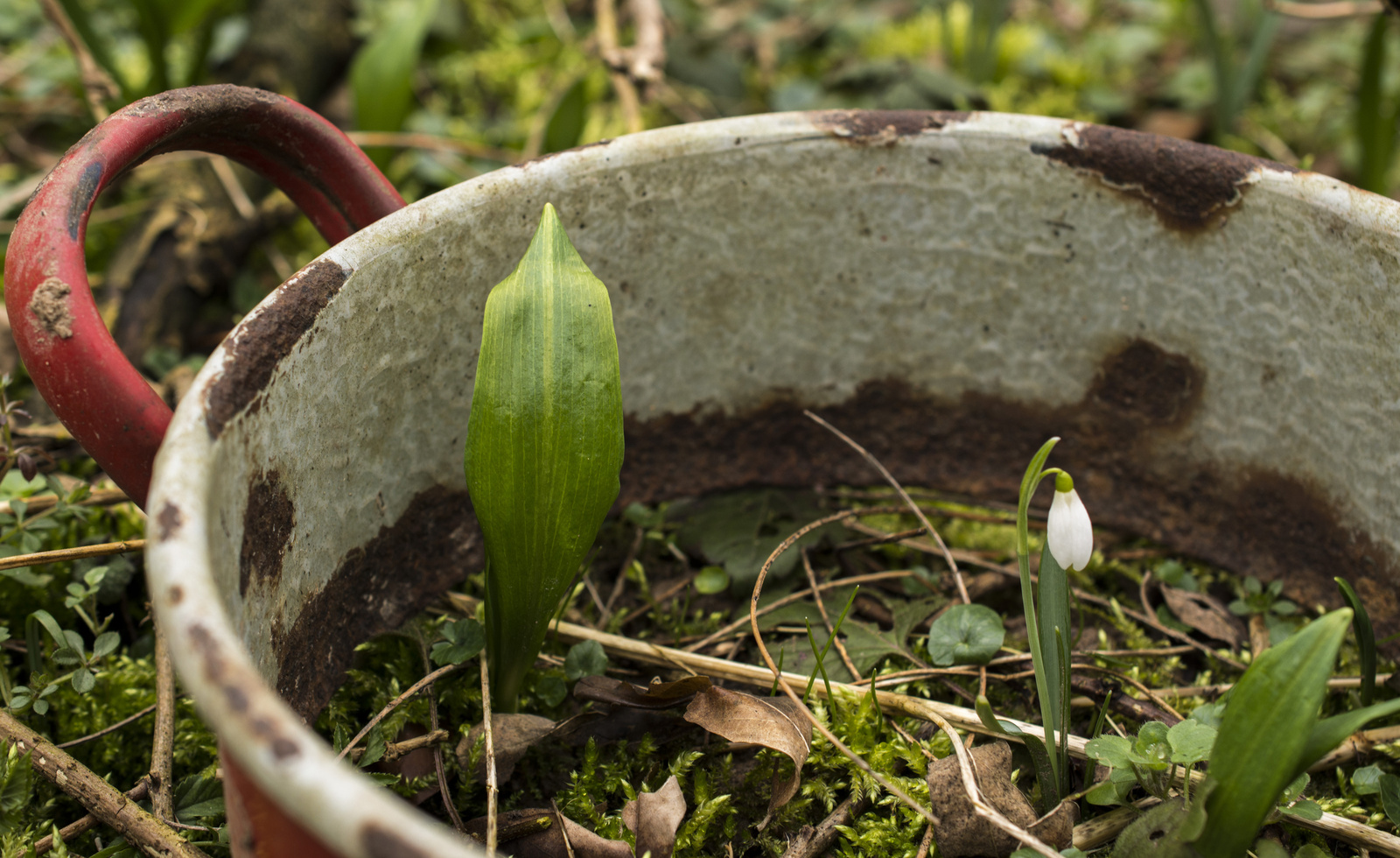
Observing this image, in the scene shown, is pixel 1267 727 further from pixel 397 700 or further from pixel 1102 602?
pixel 397 700

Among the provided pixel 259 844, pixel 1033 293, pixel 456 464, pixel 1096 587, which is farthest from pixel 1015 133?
pixel 259 844

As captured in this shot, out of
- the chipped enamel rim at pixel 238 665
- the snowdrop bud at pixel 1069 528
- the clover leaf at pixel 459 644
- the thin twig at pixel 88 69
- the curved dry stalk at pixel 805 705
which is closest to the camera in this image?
the chipped enamel rim at pixel 238 665

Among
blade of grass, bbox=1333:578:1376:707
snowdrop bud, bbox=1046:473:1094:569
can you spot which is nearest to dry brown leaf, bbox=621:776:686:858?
snowdrop bud, bbox=1046:473:1094:569

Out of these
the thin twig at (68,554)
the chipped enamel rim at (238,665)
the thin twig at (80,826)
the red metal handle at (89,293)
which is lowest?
the thin twig at (80,826)

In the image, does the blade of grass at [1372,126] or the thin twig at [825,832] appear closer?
Answer: the thin twig at [825,832]

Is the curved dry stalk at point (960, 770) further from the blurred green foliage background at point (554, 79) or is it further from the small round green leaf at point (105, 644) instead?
the blurred green foliage background at point (554, 79)

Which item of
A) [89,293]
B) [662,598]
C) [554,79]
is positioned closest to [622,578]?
[662,598]

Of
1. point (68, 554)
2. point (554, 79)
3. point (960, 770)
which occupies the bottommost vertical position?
point (960, 770)

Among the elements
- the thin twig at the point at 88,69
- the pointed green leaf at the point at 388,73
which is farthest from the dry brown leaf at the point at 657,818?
the thin twig at the point at 88,69
